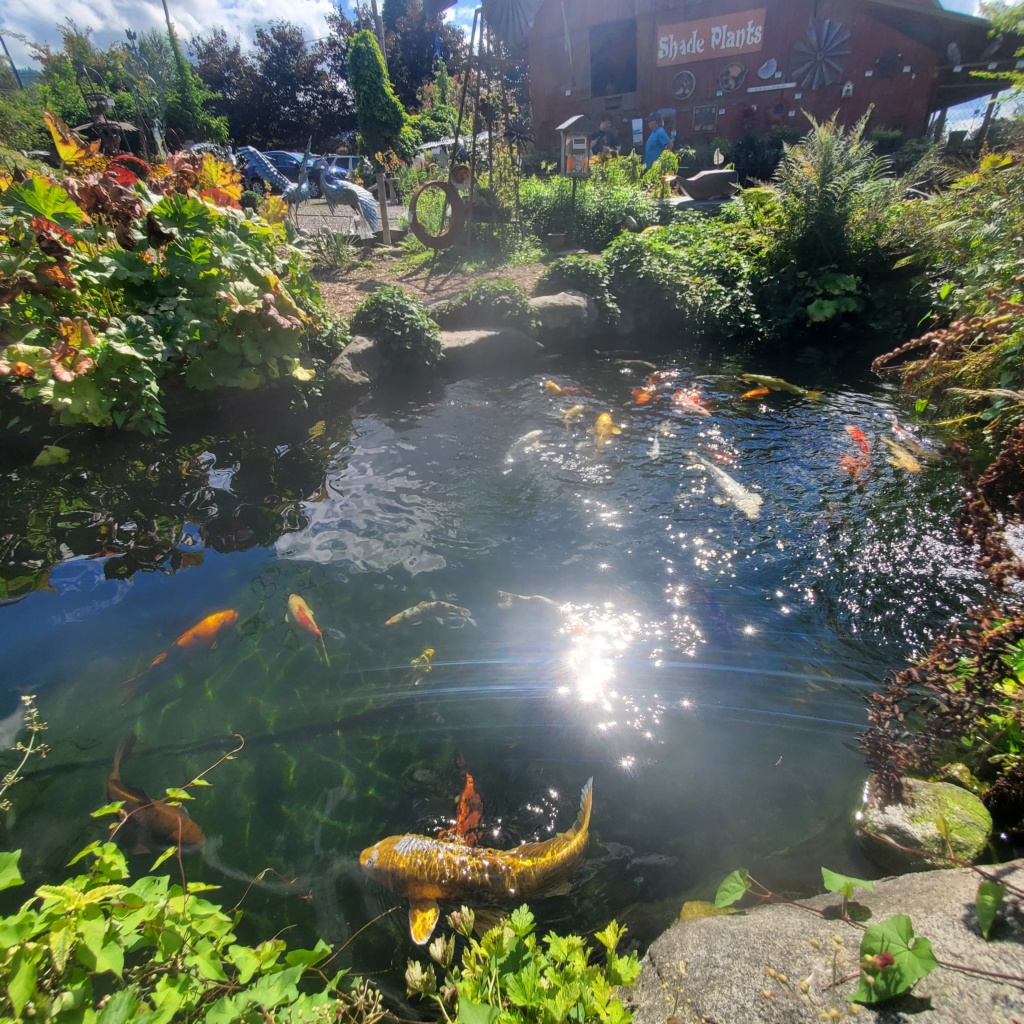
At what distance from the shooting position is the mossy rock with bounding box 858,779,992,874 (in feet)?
7.44

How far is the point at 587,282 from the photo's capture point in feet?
29.8

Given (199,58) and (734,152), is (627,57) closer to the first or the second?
(734,152)

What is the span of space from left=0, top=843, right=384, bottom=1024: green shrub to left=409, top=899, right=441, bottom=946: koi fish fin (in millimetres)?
643

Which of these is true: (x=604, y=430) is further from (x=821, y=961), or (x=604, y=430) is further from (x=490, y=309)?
(x=821, y=961)

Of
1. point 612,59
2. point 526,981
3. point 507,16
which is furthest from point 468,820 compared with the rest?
point 612,59

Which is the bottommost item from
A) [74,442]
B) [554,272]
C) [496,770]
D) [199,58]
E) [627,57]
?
[496,770]

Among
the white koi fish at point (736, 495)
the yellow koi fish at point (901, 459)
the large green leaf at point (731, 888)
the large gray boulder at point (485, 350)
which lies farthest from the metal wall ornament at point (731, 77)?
the large green leaf at point (731, 888)

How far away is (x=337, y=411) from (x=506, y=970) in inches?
249

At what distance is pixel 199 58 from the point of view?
34.3 m

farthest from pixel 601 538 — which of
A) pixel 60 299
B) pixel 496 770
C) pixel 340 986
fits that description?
pixel 60 299

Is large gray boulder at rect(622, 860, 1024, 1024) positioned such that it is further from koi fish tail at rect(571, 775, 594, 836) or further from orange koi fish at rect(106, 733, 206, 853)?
orange koi fish at rect(106, 733, 206, 853)

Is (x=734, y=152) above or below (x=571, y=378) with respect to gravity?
above

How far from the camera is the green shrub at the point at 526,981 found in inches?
52.8

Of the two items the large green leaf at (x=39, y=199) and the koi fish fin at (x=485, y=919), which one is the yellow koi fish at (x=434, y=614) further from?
the large green leaf at (x=39, y=199)
